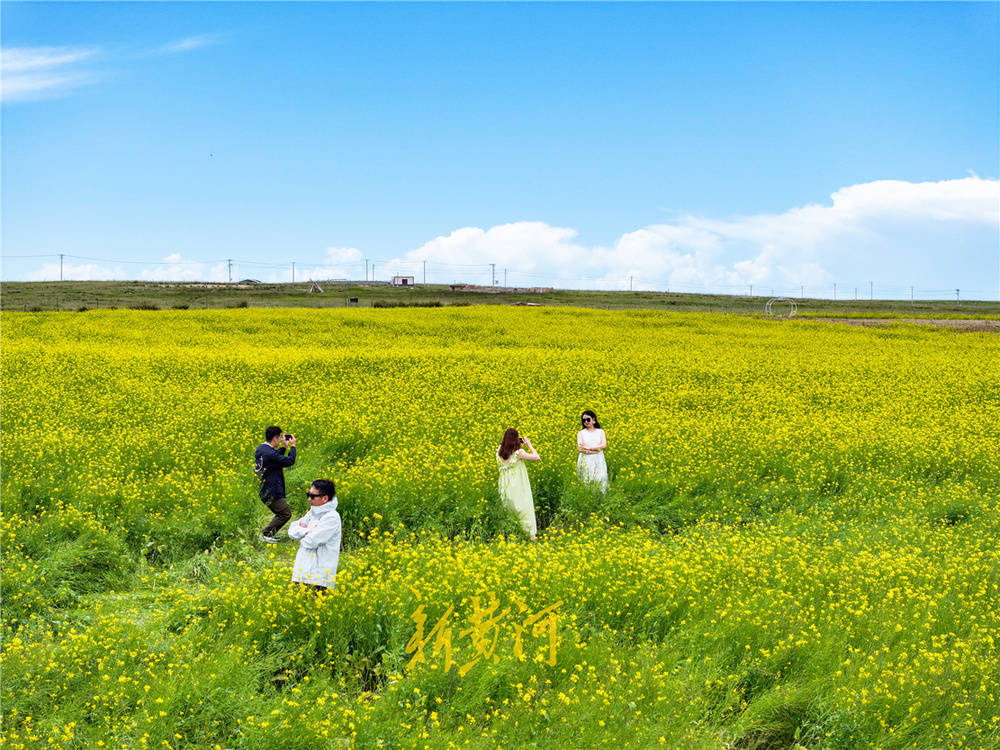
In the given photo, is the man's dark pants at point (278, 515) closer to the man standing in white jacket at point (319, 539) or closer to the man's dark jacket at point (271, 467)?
the man's dark jacket at point (271, 467)

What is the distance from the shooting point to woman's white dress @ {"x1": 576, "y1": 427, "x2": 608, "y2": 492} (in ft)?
32.6

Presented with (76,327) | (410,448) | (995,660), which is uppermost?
(76,327)

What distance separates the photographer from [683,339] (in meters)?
31.1

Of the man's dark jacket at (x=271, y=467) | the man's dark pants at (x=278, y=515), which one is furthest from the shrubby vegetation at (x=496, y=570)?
the man's dark jacket at (x=271, y=467)

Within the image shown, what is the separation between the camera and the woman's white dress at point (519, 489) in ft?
29.5

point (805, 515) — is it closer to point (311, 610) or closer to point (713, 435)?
point (713, 435)

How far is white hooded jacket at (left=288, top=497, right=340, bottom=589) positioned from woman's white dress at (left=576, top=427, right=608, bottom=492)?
4.46 m

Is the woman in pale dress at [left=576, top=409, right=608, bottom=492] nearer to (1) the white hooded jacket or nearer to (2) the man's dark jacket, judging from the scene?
(2) the man's dark jacket

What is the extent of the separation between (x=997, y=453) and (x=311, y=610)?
12165 millimetres

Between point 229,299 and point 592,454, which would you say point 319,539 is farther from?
point 229,299

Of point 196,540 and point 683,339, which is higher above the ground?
point 683,339

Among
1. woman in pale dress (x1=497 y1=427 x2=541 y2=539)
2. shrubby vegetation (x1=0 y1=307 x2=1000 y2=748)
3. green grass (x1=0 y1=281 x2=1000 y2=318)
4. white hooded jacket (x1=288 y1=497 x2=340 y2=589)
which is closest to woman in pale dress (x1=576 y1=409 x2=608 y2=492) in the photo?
shrubby vegetation (x1=0 y1=307 x2=1000 y2=748)

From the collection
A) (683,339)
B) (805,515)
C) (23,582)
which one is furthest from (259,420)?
(683,339)

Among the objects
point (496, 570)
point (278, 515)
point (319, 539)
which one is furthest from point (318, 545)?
point (278, 515)
